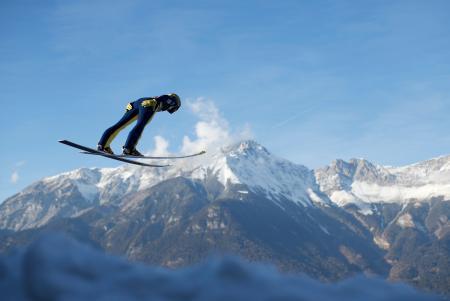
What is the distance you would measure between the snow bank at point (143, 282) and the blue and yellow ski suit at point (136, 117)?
1420 centimetres

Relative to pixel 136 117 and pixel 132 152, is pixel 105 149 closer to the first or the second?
pixel 132 152

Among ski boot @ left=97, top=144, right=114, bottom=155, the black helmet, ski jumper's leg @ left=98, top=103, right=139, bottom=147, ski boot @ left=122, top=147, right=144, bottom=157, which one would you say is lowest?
ski boot @ left=122, top=147, right=144, bottom=157

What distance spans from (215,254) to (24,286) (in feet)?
5.90

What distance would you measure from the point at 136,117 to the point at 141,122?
16.5 inches

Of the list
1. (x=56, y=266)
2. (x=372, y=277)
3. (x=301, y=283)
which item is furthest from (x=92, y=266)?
(x=372, y=277)

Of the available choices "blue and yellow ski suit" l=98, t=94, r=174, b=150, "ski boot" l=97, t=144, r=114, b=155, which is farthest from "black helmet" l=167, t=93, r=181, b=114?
"ski boot" l=97, t=144, r=114, b=155

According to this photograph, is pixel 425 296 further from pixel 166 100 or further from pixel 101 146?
pixel 101 146

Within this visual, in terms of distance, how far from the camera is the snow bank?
15.5ft

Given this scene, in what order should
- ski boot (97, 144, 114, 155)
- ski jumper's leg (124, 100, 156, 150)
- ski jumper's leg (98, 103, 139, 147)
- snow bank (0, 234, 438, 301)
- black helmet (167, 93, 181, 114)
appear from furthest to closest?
1. ski boot (97, 144, 114, 155)
2. ski jumper's leg (98, 103, 139, 147)
3. black helmet (167, 93, 181, 114)
4. ski jumper's leg (124, 100, 156, 150)
5. snow bank (0, 234, 438, 301)

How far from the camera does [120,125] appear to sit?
21.2 m

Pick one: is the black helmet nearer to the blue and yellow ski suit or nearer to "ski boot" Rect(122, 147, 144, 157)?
the blue and yellow ski suit

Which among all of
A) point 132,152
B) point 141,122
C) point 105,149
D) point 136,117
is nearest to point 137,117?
point 136,117

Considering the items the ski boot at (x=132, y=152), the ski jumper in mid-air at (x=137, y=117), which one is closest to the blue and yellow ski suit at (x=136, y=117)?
the ski jumper in mid-air at (x=137, y=117)

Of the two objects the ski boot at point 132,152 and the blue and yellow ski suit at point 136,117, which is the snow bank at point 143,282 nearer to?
the blue and yellow ski suit at point 136,117
